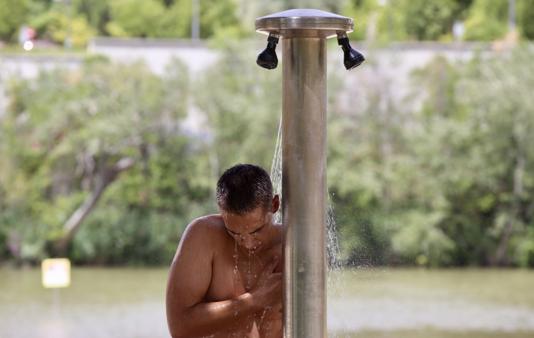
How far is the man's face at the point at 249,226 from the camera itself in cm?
227

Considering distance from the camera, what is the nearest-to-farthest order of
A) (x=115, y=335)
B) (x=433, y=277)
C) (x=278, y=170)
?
(x=278, y=170) < (x=115, y=335) < (x=433, y=277)

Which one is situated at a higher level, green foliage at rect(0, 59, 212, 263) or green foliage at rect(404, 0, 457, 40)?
green foliage at rect(404, 0, 457, 40)

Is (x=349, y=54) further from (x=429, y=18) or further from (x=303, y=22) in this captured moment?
(x=429, y=18)

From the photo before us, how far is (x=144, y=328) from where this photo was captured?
1475cm

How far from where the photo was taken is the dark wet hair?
7.39 feet

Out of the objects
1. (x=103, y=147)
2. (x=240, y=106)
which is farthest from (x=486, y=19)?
(x=103, y=147)

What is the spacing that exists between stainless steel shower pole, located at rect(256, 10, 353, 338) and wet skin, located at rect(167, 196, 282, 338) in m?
0.06

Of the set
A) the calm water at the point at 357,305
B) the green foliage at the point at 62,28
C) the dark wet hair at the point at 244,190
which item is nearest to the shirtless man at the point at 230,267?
the dark wet hair at the point at 244,190

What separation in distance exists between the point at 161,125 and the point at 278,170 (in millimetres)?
20861

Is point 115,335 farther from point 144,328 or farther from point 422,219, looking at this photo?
point 422,219

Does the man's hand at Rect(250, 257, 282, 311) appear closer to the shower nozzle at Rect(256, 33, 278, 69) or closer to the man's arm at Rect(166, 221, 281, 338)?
the man's arm at Rect(166, 221, 281, 338)

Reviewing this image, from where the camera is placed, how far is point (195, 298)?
2.32 meters

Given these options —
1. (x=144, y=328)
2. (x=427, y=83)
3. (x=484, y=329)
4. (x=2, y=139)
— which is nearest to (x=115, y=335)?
(x=144, y=328)

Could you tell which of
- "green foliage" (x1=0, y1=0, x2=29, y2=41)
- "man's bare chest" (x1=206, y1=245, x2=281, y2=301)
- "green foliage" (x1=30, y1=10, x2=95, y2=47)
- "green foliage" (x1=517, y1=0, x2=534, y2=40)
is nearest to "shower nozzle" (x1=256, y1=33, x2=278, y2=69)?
"man's bare chest" (x1=206, y1=245, x2=281, y2=301)
